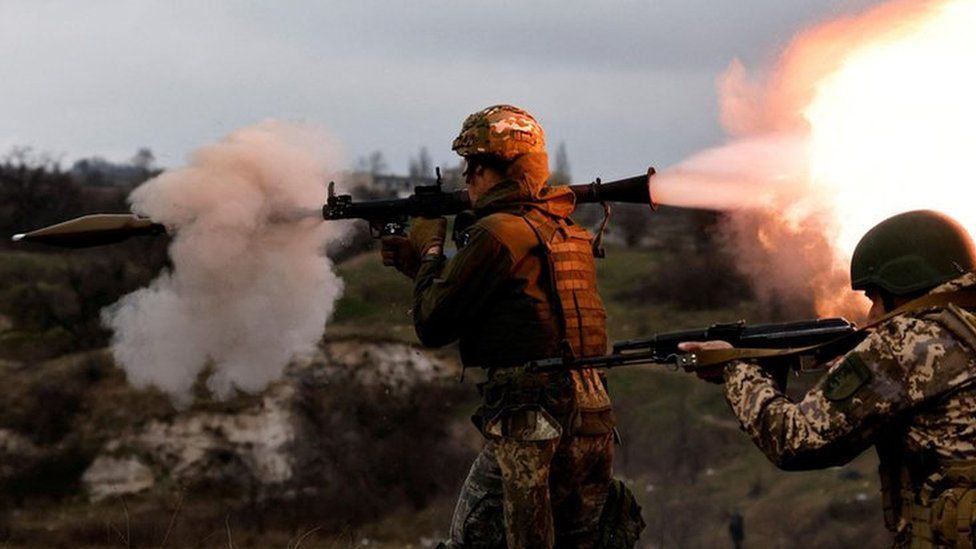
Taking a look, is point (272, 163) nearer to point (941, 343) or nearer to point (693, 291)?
point (941, 343)

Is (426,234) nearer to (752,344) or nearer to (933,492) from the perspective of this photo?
(752,344)

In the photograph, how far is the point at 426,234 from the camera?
6.38 meters

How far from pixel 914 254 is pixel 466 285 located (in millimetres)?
1889

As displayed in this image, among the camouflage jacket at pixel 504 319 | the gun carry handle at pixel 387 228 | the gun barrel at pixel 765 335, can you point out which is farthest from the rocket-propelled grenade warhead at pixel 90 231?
the gun barrel at pixel 765 335

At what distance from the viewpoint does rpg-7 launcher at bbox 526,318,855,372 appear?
16.3ft

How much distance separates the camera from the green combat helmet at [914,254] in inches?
185

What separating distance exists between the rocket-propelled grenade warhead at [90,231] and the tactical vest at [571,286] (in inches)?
99.5

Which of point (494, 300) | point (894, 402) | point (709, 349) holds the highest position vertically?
point (494, 300)

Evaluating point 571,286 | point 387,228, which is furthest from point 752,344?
point 387,228

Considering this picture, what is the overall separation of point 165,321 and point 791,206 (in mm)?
3578

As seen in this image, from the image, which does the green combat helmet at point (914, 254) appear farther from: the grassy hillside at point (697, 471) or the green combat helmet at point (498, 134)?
the grassy hillside at point (697, 471)

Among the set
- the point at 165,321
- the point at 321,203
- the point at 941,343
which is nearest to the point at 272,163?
the point at 321,203

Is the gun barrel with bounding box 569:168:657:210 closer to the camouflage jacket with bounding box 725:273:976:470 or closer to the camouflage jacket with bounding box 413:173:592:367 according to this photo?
the camouflage jacket with bounding box 413:173:592:367

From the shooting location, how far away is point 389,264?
654cm
